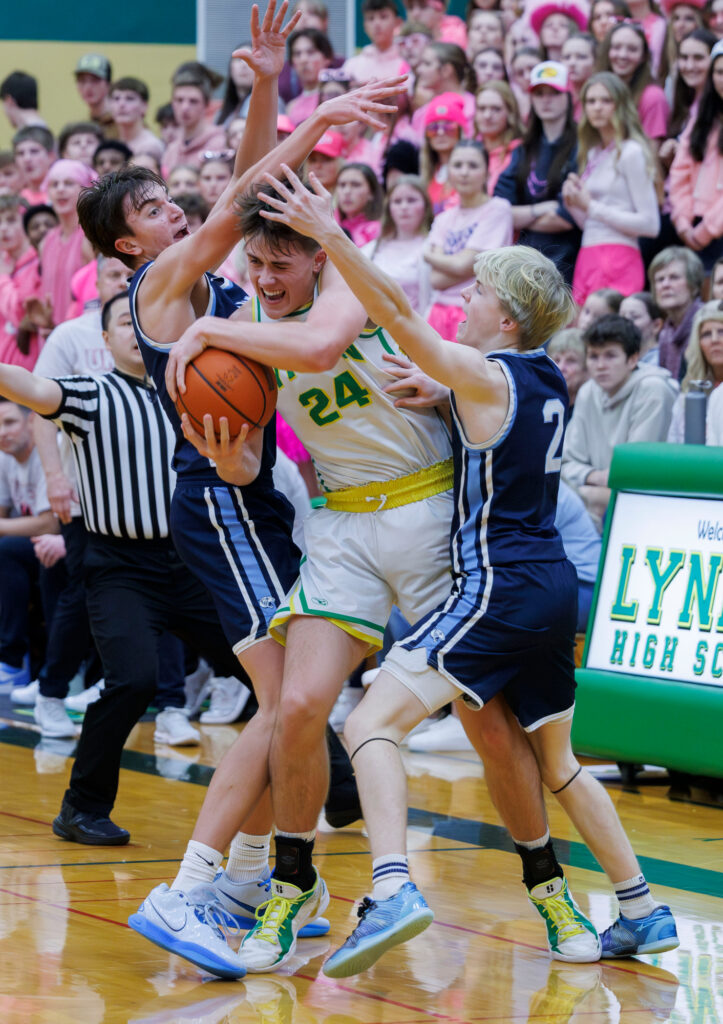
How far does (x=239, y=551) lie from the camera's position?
14.5 ft

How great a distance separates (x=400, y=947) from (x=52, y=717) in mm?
3885

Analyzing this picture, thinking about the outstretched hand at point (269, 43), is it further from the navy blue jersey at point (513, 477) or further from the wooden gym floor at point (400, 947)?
the wooden gym floor at point (400, 947)

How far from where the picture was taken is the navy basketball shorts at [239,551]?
4371 millimetres

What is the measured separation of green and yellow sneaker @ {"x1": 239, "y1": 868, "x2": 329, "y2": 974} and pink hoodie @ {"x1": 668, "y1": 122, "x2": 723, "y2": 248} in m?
5.96

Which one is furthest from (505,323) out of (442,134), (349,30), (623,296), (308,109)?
(349,30)

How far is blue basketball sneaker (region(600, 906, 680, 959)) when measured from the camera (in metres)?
4.18

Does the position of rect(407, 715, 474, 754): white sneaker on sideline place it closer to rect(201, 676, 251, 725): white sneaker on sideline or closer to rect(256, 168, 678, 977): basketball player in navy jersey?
rect(201, 676, 251, 725): white sneaker on sideline

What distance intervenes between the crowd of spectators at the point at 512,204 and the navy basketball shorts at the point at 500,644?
11.3 ft

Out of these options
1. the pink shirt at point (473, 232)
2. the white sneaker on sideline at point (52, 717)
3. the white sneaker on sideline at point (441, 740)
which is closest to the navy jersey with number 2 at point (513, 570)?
the white sneaker on sideline at point (441, 740)

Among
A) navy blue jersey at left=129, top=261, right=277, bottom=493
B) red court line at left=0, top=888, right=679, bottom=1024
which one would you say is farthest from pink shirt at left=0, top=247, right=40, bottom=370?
red court line at left=0, top=888, right=679, bottom=1024

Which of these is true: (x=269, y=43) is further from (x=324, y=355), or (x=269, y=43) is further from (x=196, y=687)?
(x=196, y=687)

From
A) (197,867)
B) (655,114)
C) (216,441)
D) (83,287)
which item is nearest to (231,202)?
(216,441)

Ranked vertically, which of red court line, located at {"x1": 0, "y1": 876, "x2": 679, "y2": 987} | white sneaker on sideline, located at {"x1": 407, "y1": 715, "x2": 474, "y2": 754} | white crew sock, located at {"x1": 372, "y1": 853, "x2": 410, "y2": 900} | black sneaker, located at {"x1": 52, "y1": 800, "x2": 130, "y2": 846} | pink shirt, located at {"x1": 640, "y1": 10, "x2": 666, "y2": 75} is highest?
pink shirt, located at {"x1": 640, "y1": 10, "x2": 666, "y2": 75}

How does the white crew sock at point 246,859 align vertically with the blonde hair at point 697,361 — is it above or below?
below
